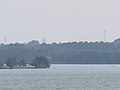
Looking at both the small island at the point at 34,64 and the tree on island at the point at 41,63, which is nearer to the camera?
the tree on island at the point at 41,63

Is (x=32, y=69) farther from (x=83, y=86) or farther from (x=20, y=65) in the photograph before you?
(x=83, y=86)

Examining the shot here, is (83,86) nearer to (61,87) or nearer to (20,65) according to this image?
(61,87)

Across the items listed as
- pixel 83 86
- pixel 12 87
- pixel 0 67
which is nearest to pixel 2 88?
pixel 12 87

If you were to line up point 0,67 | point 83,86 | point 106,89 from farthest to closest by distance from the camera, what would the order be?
point 0,67
point 83,86
point 106,89

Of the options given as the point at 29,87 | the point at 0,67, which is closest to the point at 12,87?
the point at 29,87

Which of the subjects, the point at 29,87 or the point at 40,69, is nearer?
the point at 29,87

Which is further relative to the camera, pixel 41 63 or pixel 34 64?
pixel 34 64

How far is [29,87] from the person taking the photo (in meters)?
102

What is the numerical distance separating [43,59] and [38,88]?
3699 inches

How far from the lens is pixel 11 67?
194 metres

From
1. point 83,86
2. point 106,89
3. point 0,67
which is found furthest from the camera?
point 0,67

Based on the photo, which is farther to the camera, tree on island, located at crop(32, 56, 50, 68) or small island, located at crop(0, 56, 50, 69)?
small island, located at crop(0, 56, 50, 69)

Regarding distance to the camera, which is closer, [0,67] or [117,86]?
[117,86]

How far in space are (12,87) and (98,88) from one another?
9.80 m
